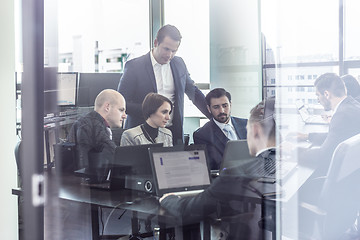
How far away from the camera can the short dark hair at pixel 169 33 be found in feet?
6.25

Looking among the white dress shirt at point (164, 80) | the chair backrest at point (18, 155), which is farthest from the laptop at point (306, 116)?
the chair backrest at point (18, 155)

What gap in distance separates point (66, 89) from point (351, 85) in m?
1.52

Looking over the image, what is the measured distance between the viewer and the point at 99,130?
2184mm

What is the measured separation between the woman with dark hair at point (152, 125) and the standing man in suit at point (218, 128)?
0.21 meters

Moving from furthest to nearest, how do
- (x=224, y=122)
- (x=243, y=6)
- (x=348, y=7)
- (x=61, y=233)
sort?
(x=61, y=233) → (x=224, y=122) → (x=243, y=6) → (x=348, y=7)

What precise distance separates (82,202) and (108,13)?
3.47ft

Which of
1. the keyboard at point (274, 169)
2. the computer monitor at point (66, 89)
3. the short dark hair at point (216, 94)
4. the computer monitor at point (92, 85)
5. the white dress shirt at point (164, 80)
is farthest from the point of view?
the computer monitor at point (66, 89)

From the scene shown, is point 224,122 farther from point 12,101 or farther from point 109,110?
point 12,101

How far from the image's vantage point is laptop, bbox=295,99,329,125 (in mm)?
1382

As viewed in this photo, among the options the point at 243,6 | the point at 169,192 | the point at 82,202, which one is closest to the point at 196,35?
the point at 243,6

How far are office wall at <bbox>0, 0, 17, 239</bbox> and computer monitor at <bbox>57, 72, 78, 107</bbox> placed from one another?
26 cm

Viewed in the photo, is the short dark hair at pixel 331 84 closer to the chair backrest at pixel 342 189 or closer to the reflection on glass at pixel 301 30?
the reflection on glass at pixel 301 30

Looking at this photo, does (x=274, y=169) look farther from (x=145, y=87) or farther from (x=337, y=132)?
(x=145, y=87)

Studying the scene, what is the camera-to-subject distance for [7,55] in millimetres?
2182
